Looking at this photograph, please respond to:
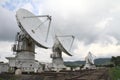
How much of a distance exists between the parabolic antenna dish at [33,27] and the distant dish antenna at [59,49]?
15844mm

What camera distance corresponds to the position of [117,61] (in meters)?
144

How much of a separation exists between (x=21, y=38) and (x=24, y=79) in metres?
14.5

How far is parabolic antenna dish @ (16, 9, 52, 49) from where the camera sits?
1446 inches

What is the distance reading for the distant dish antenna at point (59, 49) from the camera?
5909 cm

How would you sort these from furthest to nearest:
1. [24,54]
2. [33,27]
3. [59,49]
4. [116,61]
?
[116,61]
[59,49]
[24,54]
[33,27]

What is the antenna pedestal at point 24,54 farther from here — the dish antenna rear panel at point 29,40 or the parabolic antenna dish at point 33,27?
the parabolic antenna dish at point 33,27

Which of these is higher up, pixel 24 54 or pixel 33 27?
pixel 33 27

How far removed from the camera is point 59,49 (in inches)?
2445

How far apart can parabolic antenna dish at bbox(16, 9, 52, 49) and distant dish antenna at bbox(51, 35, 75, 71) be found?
52.0ft

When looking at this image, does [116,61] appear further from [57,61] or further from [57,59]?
[57,61]

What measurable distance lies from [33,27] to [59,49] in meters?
23.5

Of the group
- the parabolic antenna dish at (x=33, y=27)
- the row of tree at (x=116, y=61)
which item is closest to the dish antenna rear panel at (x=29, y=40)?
the parabolic antenna dish at (x=33, y=27)

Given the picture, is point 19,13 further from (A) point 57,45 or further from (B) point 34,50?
(A) point 57,45

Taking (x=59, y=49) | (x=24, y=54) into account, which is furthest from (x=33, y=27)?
(x=59, y=49)
